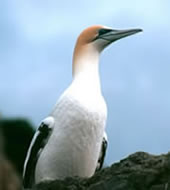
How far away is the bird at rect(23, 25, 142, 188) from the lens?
7309 millimetres

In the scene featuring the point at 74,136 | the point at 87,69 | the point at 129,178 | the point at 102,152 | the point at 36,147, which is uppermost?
the point at 87,69

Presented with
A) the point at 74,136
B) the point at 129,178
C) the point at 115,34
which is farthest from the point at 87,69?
the point at 129,178

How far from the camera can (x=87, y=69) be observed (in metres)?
8.20

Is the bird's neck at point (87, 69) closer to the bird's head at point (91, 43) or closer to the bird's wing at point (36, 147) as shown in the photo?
the bird's head at point (91, 43)

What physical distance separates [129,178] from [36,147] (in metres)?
3.05

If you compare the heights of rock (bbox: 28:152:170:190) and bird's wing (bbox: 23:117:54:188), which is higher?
rock (bbox: 28:152:170:190)

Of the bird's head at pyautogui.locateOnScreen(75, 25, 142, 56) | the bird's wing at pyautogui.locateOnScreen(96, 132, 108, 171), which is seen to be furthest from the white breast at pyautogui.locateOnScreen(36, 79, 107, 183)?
the bird's head at pyautogui.locateOnScreen(75, 25, 142, 56)

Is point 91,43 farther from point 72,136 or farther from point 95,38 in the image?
point 72,136

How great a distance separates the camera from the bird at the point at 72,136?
7.31 metres

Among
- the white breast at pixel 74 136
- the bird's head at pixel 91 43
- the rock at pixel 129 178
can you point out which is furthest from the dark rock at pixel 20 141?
the rock at pixel 129 178

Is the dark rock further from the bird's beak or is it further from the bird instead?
the bird's beak

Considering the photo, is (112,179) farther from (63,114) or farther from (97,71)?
A: (97,71)

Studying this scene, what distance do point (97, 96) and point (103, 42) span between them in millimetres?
1270

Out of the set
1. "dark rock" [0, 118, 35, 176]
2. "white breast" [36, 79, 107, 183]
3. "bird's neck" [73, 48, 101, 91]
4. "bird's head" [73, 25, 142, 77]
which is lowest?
"dark rock" [0, 118, 35, 176]
